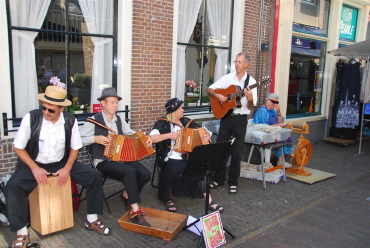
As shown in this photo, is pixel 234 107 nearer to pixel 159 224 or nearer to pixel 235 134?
pixel 235 134

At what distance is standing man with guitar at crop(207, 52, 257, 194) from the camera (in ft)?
17.3

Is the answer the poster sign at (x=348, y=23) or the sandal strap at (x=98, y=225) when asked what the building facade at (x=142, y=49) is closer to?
the sandal strap at (x=98, y=225)

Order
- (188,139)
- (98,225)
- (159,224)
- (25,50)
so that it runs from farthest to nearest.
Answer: (25,50) < (188,139) < (159,224) < (98,225)

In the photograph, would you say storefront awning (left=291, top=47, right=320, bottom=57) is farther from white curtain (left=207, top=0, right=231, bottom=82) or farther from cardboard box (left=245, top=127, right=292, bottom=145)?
cardboard box (left=245, top=127, right=292, bottom=145)

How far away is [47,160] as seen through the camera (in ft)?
12.3

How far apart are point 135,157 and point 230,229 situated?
4.75 ft

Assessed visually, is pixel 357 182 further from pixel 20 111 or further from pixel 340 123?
pixel 20 111

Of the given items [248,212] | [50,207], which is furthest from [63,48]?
[248,212]

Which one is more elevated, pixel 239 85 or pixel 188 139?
pixel 239 85

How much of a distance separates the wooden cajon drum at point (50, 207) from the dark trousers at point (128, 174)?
564 mm

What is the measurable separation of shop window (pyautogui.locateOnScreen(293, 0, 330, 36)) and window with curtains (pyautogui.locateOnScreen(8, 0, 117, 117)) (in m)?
5.08

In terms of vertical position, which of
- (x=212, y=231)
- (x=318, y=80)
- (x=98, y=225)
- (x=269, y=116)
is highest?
(x=318, y=80)

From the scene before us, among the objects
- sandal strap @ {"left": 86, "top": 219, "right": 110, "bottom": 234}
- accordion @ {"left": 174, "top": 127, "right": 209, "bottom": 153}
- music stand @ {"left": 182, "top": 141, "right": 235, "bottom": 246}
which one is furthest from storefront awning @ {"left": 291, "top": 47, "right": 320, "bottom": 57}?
sandal strap @ {"left": 86, "top": 219, "right": 110, "bottom": 234}

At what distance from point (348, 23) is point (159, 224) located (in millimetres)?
8952
